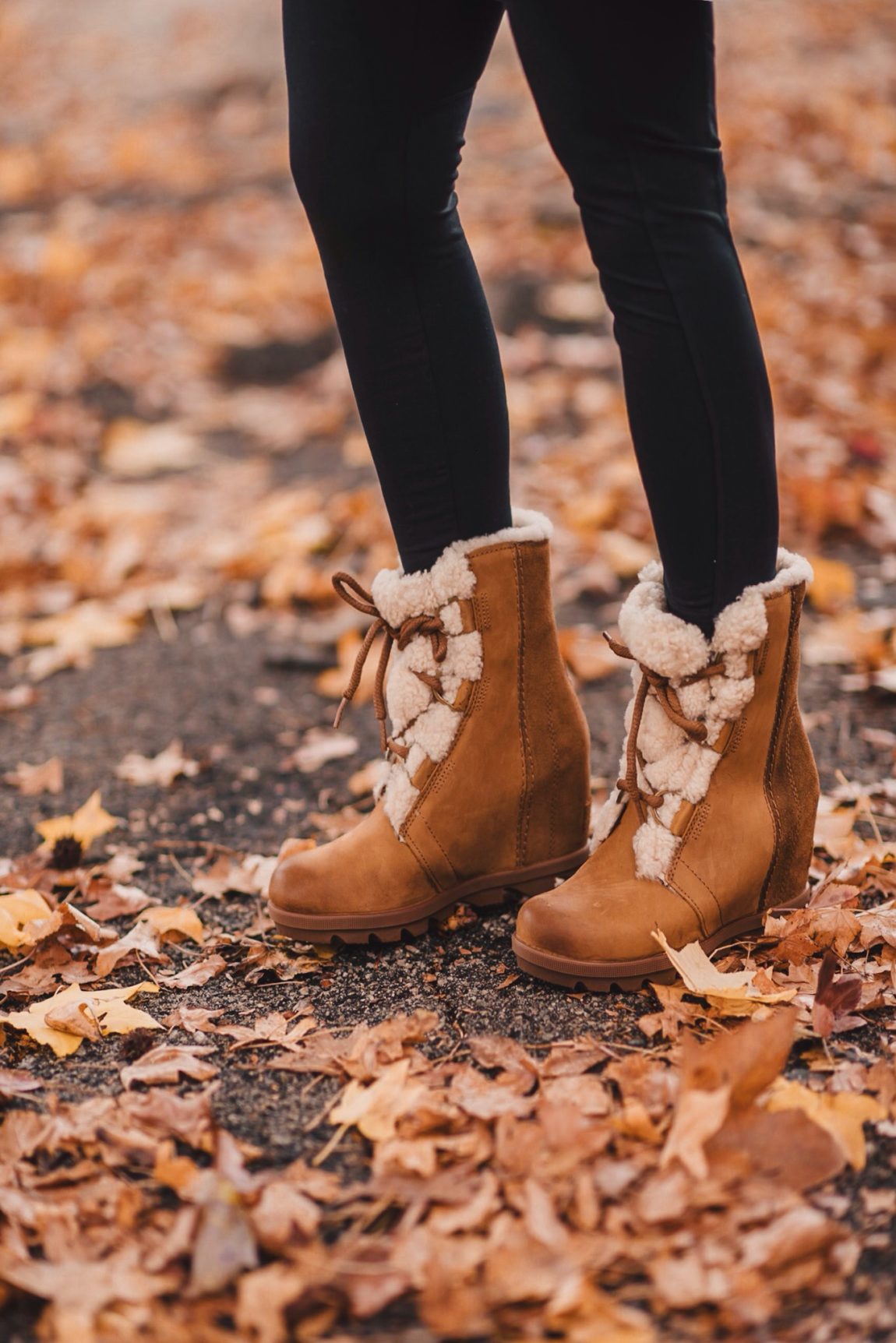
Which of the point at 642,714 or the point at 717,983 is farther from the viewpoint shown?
the point at 642,714

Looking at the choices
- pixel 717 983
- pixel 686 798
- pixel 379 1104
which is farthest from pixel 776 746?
pixel 379 1104

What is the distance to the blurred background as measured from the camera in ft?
9.47

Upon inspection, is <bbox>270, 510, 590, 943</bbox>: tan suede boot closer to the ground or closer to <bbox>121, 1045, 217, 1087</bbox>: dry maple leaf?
the ground

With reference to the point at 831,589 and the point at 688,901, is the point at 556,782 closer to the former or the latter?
the point at 688,901

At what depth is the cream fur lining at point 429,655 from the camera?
56.7 inches

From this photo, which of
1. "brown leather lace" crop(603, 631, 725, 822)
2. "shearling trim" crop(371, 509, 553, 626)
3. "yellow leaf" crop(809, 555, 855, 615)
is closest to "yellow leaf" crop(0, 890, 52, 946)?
"shearling trim" crop(371, 509, 553, 626)

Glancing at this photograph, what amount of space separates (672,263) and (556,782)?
0.68 meters

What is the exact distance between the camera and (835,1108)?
43.5 inches

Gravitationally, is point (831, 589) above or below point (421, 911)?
above

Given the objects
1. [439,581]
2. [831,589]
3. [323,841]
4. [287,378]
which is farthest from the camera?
[287,378]

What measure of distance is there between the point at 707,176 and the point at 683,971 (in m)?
0.84

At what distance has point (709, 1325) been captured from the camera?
0.92m

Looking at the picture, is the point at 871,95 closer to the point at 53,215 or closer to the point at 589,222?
the point at 53,215

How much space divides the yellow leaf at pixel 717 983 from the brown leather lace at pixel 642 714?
0.16 meters
